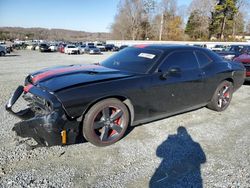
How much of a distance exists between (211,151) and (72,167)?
81.1 inches

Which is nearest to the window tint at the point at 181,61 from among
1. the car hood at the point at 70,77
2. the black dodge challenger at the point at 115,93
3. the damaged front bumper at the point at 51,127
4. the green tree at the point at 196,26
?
the black dodge challenger at the point at 115,93

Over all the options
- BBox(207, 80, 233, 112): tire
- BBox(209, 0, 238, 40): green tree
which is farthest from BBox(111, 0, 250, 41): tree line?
BBox(207, 80, 233, 112): tire

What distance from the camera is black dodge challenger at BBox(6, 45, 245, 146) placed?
283 centimetres

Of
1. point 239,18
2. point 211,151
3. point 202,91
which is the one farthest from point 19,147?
point 239,18

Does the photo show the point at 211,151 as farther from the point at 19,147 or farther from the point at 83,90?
the point at 19,147

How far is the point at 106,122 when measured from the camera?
3270mm

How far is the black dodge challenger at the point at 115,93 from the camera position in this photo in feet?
9.27

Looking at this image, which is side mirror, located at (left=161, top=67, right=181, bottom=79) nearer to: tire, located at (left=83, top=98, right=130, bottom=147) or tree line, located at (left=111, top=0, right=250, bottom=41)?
tire, located at (left=83, top=98, right=130, bottom=147)

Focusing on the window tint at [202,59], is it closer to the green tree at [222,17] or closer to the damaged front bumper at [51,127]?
the damaged front bumper at [51,127]

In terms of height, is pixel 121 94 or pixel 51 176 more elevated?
pixel 121 94

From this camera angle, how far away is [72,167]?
2771mm

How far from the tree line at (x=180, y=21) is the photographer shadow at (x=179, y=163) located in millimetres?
42152

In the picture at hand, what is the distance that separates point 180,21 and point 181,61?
192 ft

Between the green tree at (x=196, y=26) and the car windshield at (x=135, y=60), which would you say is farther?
the green tree at (x=196, y=26)
